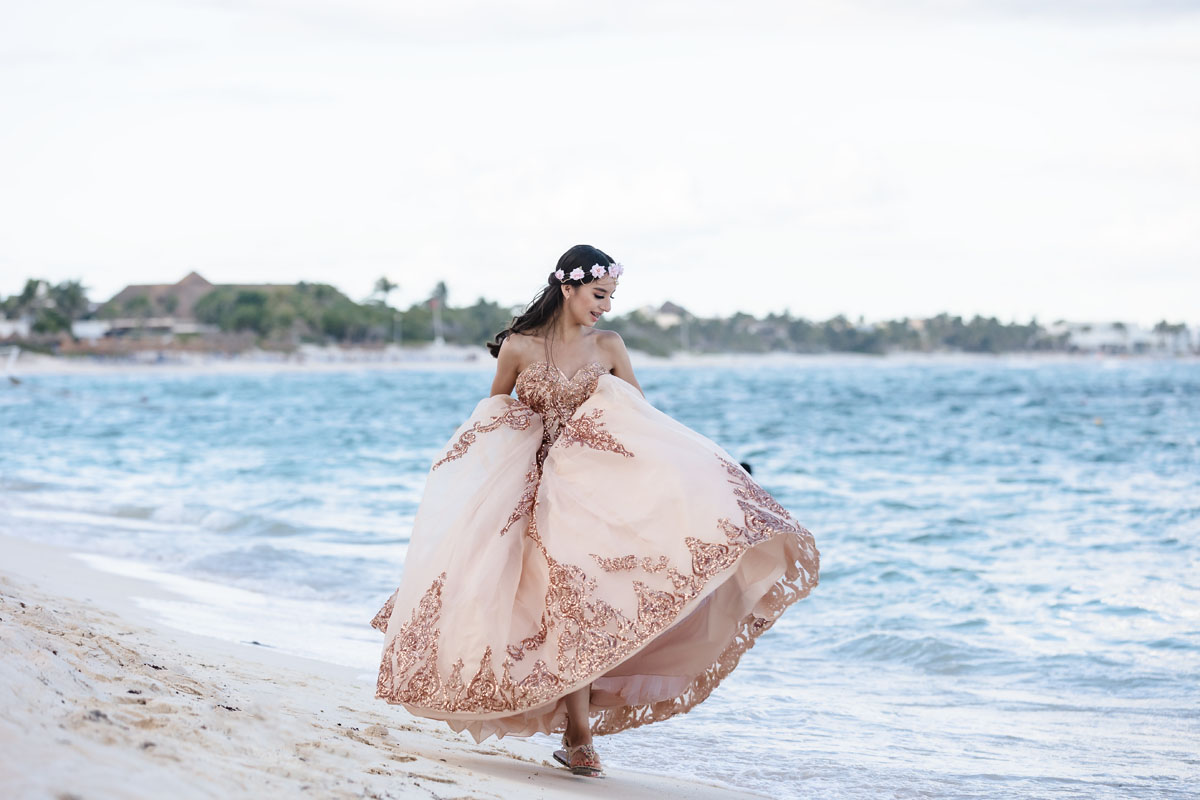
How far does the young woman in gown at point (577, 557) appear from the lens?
3.63 meters

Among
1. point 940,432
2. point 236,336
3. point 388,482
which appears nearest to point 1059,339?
point 236,336

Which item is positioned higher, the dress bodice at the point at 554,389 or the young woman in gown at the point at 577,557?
the dress bodice at the point at 554,389

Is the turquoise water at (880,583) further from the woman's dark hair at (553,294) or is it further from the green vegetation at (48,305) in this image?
the green vegetation at (48,305)

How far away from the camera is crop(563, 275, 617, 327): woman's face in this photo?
4.05 m

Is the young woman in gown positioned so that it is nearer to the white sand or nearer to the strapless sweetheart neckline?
the strapless sweetheart neckline

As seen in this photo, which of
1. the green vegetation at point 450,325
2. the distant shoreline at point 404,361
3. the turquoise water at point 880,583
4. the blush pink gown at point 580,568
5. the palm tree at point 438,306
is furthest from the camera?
the palm tree at point 438,306

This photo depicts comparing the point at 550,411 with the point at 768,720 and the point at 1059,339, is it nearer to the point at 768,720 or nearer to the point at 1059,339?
the point at 768,720

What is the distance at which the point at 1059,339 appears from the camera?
15100 centimetres

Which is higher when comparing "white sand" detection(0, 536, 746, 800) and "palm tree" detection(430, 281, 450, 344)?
"palm tree" detection(430, 281, 450, 344)

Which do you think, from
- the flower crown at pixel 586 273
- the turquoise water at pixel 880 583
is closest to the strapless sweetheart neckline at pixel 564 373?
the flower crown at pixel 586 273

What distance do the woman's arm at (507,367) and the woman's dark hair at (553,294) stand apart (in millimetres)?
33

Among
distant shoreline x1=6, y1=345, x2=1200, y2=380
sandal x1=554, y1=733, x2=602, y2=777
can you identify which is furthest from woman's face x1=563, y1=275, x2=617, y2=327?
distant shoreline x1=6, y1=345, x2=1200, y2=380

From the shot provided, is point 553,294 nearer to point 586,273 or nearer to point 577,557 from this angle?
point 586,273

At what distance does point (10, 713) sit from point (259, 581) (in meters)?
5.75
